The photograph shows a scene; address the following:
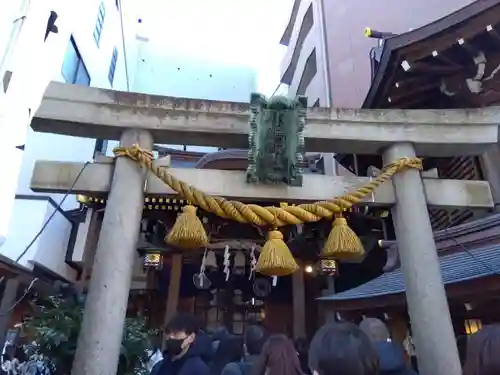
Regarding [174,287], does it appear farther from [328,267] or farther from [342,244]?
[342,244]

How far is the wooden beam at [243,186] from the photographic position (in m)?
3.93

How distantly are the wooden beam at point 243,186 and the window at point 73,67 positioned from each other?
716cm

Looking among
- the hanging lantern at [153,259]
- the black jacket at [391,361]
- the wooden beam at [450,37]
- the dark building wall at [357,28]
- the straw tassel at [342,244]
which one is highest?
the dark building wall at [357,28]

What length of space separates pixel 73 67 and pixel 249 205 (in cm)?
900

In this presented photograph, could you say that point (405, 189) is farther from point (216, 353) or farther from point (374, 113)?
point (216, 353)

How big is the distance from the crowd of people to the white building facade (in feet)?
4.95

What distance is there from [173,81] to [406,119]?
17.1m

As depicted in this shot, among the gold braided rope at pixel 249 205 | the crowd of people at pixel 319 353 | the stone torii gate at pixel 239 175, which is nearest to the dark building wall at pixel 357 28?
the stone torii gate at pixel 239 175

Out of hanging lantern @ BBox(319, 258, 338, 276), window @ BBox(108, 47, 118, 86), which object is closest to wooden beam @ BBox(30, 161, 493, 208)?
hanging lantern @ BBox(319, 258, 338, 276)

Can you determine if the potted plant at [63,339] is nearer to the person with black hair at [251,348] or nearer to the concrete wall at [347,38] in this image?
the person with black hair at [251,348]

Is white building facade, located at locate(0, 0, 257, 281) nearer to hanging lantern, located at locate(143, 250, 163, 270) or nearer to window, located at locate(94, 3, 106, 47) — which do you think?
window, located at locate(94, 3, 106, 47)

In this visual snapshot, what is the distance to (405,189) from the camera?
4.16 metres

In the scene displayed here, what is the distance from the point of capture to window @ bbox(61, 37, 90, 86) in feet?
33.3

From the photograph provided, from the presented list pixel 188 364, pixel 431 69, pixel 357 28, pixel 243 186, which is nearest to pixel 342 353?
pixel 188 364
